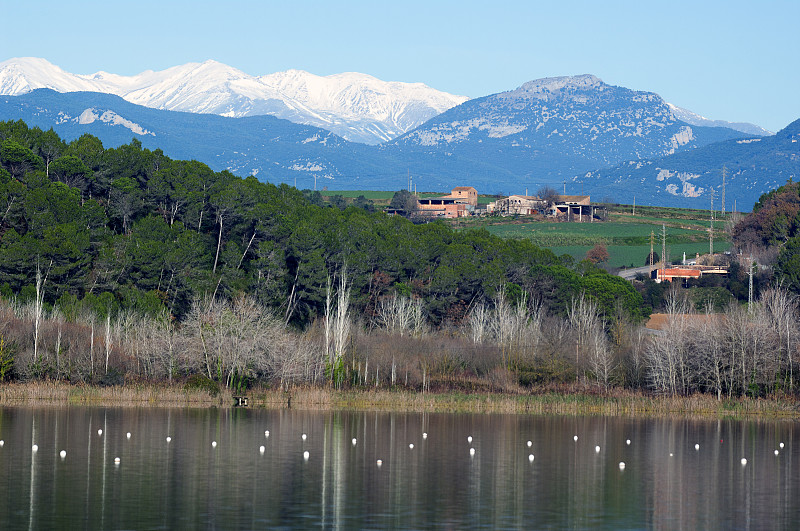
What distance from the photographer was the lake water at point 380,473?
105ft

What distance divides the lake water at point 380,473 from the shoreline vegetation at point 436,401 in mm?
3709

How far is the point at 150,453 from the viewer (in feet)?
140

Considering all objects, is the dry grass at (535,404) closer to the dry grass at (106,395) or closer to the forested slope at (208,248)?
the dry grass at (106,395)

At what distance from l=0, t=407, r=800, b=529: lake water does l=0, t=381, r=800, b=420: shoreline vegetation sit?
3709mm

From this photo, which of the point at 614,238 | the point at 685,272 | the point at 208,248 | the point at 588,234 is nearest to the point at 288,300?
the point at 208,248

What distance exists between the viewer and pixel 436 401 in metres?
66.1

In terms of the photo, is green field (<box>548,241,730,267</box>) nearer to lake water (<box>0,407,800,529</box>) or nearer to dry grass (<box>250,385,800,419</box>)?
dry grass (<box>250,385,800,419</box>)

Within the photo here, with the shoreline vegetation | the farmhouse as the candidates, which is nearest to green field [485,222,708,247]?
the farmhouse

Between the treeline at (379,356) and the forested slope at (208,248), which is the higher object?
the forested slope at (208,248)

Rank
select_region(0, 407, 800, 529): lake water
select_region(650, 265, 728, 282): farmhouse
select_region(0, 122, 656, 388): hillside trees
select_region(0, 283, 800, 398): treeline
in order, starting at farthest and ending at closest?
select_region(650, 265, 728, 282): farmhouse < select_region(0, 122, 656, 388): hillside trees < select_region(0, 283, 800, 398): treeline < select_region(0, 407, 800, 529): lake water

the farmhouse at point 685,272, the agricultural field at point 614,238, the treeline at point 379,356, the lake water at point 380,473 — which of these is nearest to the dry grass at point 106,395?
the treeline at point 379,356

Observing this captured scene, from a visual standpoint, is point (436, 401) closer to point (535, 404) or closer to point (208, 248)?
point (535, 404)

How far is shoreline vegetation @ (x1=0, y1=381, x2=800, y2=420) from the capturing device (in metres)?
62.7

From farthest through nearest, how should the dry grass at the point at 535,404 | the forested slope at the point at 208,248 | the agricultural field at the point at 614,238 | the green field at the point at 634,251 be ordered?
the agricultural field at the point at 614,238
the green field at the point at 634,251
the forested slope at the point at 208,248
the dry grass at the point at 535,404
